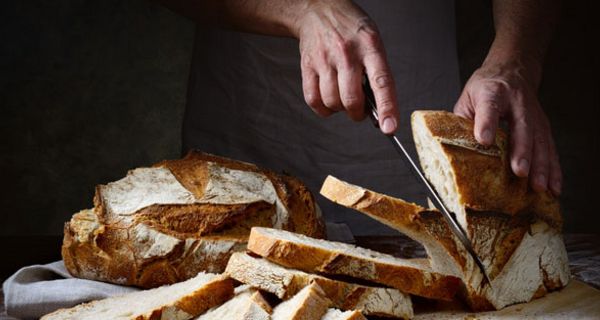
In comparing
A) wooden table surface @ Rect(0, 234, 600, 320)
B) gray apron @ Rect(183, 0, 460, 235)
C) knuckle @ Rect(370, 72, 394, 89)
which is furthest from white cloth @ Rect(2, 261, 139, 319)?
gray apron @ Rect(183, 0, 460, 235)

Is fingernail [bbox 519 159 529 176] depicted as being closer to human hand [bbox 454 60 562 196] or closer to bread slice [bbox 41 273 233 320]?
human hand [bbox 454 60 562 196]

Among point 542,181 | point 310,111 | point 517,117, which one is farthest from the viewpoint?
point 310,111

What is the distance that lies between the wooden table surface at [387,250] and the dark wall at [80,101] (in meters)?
1.98

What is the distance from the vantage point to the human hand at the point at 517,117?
2311mm

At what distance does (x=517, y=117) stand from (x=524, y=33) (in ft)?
2.20

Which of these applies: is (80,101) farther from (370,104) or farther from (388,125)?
(388,125)

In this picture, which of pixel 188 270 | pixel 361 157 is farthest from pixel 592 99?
pixel 188 270

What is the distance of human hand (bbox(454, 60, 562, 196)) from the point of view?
91.0 inches

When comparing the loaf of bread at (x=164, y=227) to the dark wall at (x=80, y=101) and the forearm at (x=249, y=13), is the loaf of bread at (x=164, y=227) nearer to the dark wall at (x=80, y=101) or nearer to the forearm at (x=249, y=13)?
the forearm at (x=249, y=13)

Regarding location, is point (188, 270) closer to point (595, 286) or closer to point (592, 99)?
point (595, 286)

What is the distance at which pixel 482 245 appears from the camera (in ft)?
7.31

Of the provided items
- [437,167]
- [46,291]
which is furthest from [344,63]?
[46,291]

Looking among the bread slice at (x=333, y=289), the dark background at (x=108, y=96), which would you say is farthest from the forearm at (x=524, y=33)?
the dark background at (x=108, y=96)

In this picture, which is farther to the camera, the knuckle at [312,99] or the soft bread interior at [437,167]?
the knuckle at [312,99]
